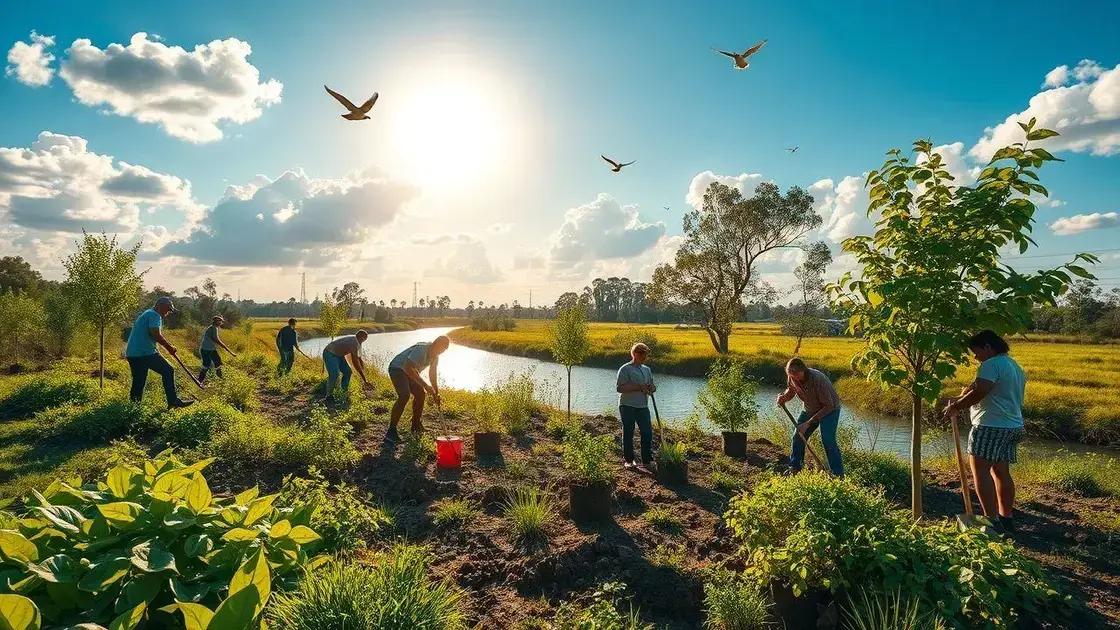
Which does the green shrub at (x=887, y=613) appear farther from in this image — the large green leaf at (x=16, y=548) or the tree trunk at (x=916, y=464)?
the large green leaf at (x=16, y=548)

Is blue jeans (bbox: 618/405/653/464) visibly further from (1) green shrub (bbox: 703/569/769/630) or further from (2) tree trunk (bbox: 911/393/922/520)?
(1) green shrub (bbox: 703/569/769/630)

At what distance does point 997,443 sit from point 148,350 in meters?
11.9

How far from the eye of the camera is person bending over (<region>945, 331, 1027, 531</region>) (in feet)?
18.1

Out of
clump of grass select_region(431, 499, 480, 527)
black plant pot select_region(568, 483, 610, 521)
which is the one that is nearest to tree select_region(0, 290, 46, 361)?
clump of grass select_region(431, 499, 480, 527)

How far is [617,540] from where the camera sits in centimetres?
525

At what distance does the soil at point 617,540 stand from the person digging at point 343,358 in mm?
3176

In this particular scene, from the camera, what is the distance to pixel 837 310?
5.09 meters

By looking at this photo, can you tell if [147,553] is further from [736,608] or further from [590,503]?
[590,503]

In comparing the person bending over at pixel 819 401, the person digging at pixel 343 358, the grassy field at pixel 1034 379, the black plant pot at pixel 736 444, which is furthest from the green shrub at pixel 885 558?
the person digging at pixel 343 358

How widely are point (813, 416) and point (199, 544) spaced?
277 inches

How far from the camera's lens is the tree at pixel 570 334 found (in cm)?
1342

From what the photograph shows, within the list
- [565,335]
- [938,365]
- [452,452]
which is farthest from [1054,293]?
[565,335]

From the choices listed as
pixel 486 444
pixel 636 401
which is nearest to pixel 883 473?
pixel 636 401

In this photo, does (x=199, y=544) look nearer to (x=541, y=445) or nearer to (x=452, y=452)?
(x=452, y=452)
